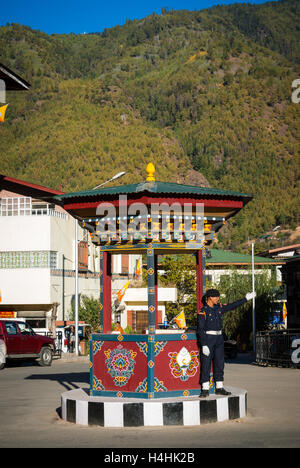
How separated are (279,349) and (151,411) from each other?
57.2 ft

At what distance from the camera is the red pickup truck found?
27.2m

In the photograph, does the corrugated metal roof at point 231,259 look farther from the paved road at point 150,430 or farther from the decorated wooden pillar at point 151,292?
the decorated wooden pillar at point 151,292

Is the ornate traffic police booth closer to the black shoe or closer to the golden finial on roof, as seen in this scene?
the golden finial on roof

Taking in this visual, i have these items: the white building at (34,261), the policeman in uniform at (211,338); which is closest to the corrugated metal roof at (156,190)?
the policeman in uniform at (211,338)

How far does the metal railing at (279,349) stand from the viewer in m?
26.6

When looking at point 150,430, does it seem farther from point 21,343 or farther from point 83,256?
point 83,256

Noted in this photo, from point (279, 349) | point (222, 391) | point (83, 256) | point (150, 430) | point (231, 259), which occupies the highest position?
point (231, 259)

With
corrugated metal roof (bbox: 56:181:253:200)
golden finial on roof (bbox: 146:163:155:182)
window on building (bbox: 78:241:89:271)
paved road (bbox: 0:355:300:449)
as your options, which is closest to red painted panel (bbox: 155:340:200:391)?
paved road (bbox: 0:355:300:449)

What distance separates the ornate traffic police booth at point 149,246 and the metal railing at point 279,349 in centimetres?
1397

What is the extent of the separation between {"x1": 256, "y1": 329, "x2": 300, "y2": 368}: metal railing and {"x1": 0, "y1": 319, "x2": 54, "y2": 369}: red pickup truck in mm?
8056

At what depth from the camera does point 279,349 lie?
27844 millimetres

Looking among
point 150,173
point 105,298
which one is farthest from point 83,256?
point 150,173

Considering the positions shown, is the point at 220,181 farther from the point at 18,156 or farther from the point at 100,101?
the point at 18,156
